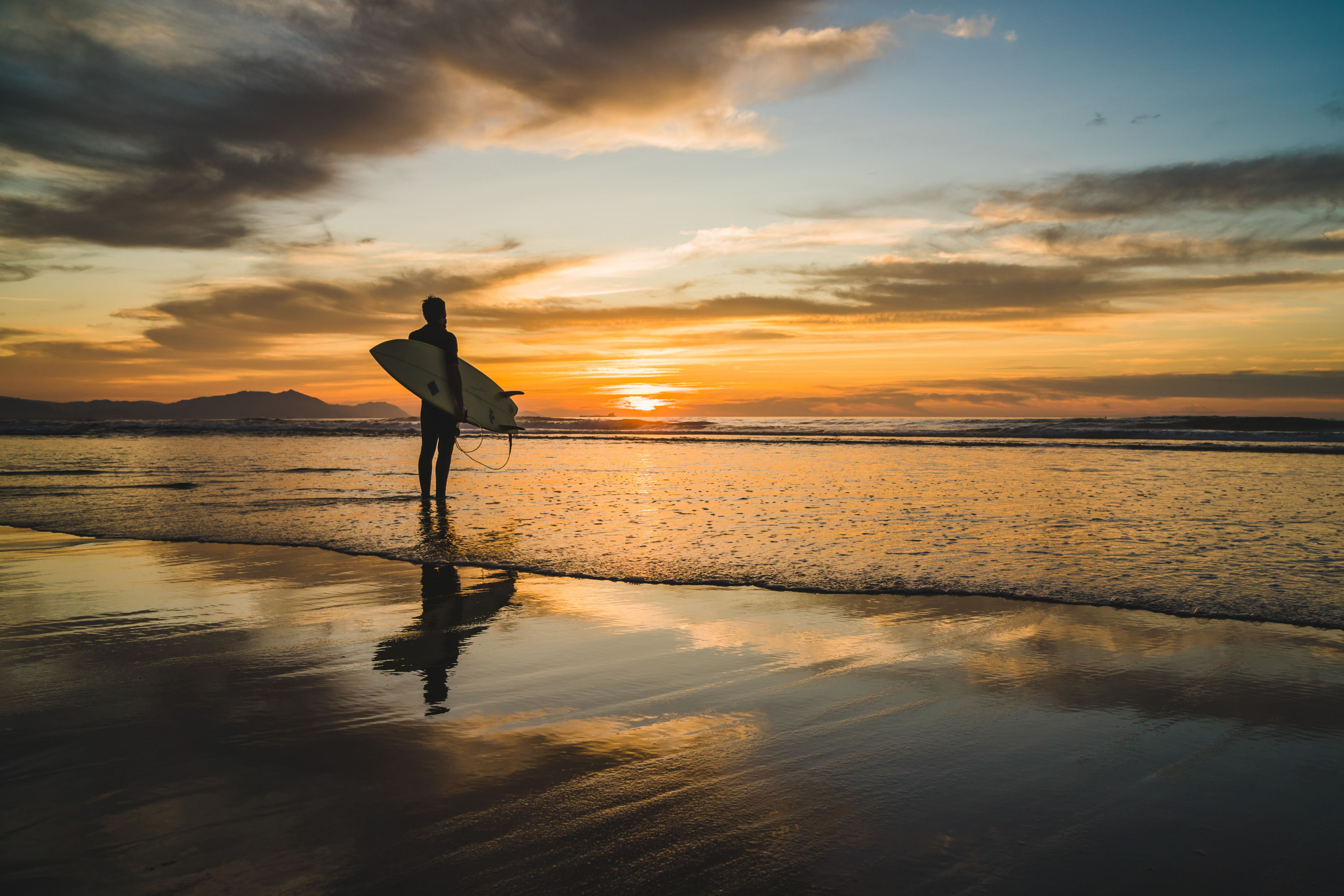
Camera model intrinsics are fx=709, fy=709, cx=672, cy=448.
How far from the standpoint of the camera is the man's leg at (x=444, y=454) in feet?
31.3

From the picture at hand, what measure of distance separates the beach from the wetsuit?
2356 millimetres

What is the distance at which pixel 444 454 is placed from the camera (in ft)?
32.0

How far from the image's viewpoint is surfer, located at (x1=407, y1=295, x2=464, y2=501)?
9.70 metres

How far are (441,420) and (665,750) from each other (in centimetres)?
799

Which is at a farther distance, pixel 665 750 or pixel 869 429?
pixel 869 429

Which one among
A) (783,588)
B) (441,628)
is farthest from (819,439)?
(441,628)

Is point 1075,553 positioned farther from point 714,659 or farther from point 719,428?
point 719,428

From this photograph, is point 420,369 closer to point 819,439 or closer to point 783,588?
point 783,588

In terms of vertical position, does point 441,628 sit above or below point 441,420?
below

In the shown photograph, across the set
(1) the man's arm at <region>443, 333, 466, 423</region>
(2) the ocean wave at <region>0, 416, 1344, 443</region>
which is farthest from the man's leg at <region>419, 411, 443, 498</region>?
(2) the ocean wave at <region>0, 416, 1344, 443</region>

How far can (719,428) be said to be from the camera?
41938mm

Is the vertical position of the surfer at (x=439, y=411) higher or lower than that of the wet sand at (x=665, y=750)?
higher

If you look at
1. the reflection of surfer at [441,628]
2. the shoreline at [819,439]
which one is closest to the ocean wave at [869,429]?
the shoreline at [819,439]

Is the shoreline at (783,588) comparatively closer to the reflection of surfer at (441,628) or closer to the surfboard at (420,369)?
the reflection of surfer at (441,628)
